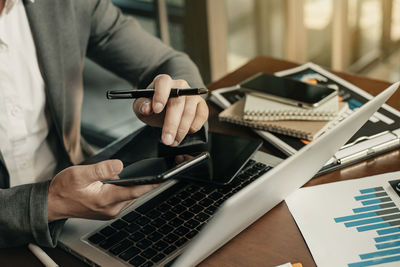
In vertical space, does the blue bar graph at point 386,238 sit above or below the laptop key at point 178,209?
below

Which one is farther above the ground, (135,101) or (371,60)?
(135,101)

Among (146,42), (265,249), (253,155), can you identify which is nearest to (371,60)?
(146,42)

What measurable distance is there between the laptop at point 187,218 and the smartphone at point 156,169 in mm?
65

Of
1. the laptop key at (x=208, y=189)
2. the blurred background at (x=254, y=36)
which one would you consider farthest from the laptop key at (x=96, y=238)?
the blurred background at (x=254, y=36)

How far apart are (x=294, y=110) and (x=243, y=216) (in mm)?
446

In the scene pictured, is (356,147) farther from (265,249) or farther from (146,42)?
(146,42)

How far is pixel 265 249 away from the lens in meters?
0.81

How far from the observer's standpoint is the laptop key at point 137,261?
0.76 meters

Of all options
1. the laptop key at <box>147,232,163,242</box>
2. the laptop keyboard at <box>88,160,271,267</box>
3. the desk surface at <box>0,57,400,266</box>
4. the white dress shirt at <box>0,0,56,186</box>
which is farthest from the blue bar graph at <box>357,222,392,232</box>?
the white dress shirt at <box>0,0,56,186</box>

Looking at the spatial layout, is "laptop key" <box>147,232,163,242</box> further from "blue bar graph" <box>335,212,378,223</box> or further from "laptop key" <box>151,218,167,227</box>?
"blue bar graph" <box>335,212,378,223</box>

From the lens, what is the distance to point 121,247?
803mm

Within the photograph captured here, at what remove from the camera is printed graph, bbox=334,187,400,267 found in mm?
746

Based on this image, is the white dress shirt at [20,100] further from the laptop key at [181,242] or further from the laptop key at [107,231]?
the laptop key at [181,242]

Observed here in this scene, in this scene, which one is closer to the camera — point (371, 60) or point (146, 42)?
point (146, 42)
